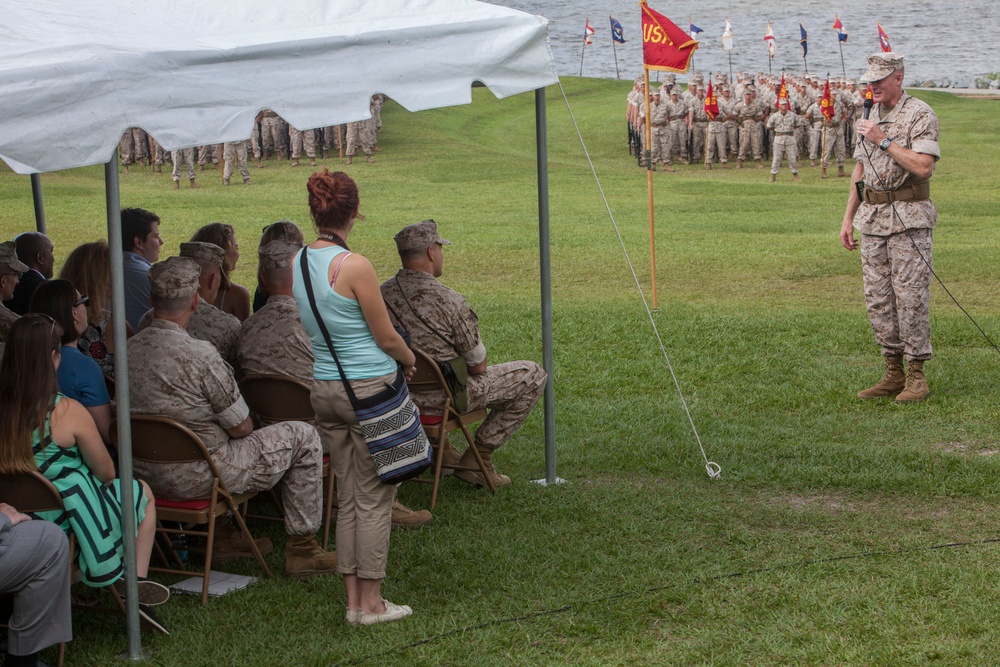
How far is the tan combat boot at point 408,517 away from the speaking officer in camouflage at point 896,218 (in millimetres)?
3648

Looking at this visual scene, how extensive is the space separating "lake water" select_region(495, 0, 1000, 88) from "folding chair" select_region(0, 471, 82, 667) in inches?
2527

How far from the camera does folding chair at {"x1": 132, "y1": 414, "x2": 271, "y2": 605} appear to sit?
451 cm

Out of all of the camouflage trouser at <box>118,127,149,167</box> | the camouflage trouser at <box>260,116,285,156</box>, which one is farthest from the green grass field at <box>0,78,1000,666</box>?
the camouflage trouser at <box>118,127,149,167</box>

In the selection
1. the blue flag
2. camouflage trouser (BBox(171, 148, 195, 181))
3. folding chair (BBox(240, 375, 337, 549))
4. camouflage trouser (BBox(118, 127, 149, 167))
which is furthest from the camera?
the blue flag

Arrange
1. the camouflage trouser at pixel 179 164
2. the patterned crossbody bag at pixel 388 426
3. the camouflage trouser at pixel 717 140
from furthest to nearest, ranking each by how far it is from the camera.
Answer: the camouflage trouser at pixel 717 140 < the camouflage trouser at pixel 179 164 < the patterned crossbody bag at pixel 388 426

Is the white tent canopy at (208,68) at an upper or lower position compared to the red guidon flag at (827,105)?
lower

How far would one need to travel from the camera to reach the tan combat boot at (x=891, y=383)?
7.88m

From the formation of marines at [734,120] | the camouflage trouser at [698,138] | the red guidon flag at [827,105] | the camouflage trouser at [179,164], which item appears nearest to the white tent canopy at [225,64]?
the camouflage trouser at [179,164]

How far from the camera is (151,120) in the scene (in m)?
3.88

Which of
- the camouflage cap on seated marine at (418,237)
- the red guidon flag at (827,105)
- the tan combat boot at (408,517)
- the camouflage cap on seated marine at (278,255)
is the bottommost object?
the tan combat boot at (408,517)

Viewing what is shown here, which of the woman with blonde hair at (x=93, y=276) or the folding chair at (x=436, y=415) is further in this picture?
the woman with blonde hair at (x=93, y=276)

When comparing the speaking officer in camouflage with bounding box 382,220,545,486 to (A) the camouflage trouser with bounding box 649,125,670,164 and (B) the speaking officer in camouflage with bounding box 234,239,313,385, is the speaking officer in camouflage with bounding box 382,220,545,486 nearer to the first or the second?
(B) the speaking officer in camouflage with bounding box 234,239,313,385

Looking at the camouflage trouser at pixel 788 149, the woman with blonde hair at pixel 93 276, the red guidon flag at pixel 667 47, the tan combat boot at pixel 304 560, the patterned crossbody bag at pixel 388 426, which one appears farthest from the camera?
the camouflage trouser at pixel 788 149

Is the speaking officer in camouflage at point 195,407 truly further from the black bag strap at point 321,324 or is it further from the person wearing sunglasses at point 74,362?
the black bag strap at point 321,324
